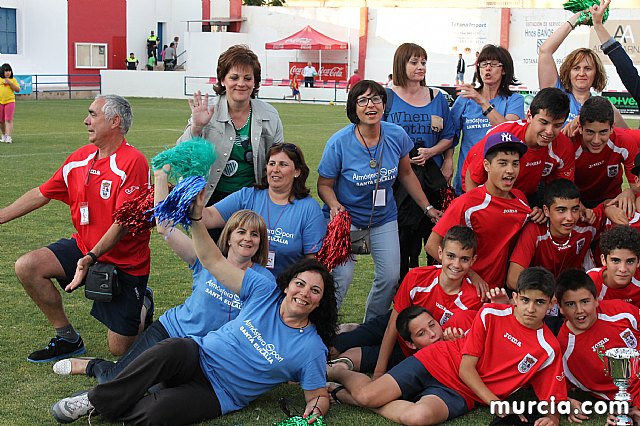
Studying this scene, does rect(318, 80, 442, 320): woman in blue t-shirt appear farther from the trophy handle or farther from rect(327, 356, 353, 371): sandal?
the trophy handle

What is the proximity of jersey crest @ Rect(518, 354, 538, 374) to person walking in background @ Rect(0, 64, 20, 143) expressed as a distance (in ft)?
51.0

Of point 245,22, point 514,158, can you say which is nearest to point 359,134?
point 514,158

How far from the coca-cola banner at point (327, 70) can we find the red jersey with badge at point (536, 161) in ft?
134

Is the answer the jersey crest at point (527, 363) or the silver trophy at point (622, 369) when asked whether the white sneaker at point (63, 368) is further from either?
the silver trophy at point (622, 369)

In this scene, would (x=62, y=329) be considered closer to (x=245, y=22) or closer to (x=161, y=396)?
(x=161, y=396)

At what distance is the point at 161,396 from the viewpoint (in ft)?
15.2

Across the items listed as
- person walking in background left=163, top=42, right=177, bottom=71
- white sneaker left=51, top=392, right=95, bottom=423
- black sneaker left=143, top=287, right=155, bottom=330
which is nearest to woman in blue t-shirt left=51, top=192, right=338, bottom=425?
white sneaker left=51, top=392, right=95, bottom=423

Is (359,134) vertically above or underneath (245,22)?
underneath

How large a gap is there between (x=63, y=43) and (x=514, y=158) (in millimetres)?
37392

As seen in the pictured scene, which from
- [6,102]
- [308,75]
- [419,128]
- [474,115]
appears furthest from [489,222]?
[308,75]

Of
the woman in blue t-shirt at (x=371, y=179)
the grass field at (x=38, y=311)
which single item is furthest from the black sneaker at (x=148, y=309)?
the woman in blue t-shirt at (x=371, y=179)

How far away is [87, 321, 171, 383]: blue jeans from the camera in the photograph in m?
5.20

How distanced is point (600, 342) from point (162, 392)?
2411mm

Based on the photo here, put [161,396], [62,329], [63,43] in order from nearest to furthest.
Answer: [161,396] < [62,329] < [63,43]
